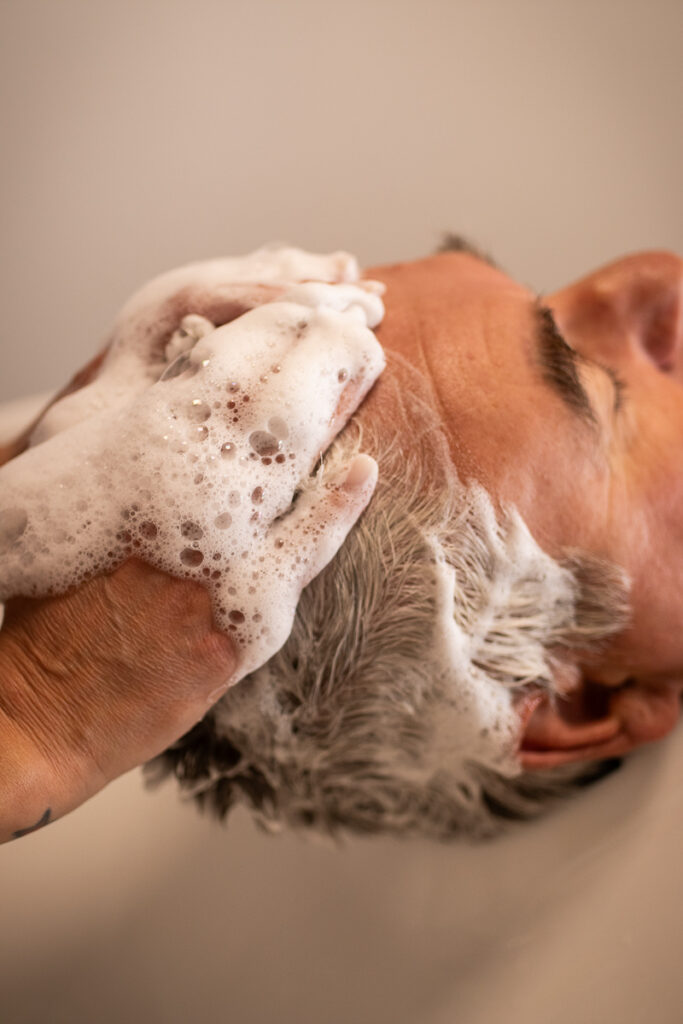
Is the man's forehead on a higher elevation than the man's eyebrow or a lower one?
higher

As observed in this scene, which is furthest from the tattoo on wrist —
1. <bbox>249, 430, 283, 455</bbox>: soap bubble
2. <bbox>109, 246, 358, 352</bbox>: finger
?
<bbox>109, 246, 358, 352</bbox>: finger

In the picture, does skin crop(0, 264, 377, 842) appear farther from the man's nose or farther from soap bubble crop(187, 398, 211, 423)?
the man's nose

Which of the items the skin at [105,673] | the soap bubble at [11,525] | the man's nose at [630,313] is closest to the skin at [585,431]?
the man's nose at [630,313]

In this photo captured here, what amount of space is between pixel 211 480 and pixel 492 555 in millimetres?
273

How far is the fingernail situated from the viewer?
2.32ft

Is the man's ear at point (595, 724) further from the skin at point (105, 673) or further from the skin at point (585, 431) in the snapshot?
the skin at point (105, 673)

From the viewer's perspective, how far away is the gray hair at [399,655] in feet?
2.41

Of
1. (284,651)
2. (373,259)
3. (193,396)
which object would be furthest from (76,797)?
(373,259)

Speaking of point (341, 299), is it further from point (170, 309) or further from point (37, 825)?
point (37, 825)

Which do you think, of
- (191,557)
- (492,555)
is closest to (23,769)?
(191,557)

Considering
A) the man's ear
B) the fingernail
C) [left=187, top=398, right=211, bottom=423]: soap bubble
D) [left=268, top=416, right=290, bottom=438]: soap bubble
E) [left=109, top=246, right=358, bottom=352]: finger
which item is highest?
[left=109, top=246, right=358, bottom=352]: finger

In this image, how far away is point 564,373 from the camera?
0.76 meters

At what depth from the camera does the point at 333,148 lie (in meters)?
1.54

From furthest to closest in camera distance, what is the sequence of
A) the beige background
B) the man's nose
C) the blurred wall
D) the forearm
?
the blurred wall
the beige background
the man's nose
the forearm
